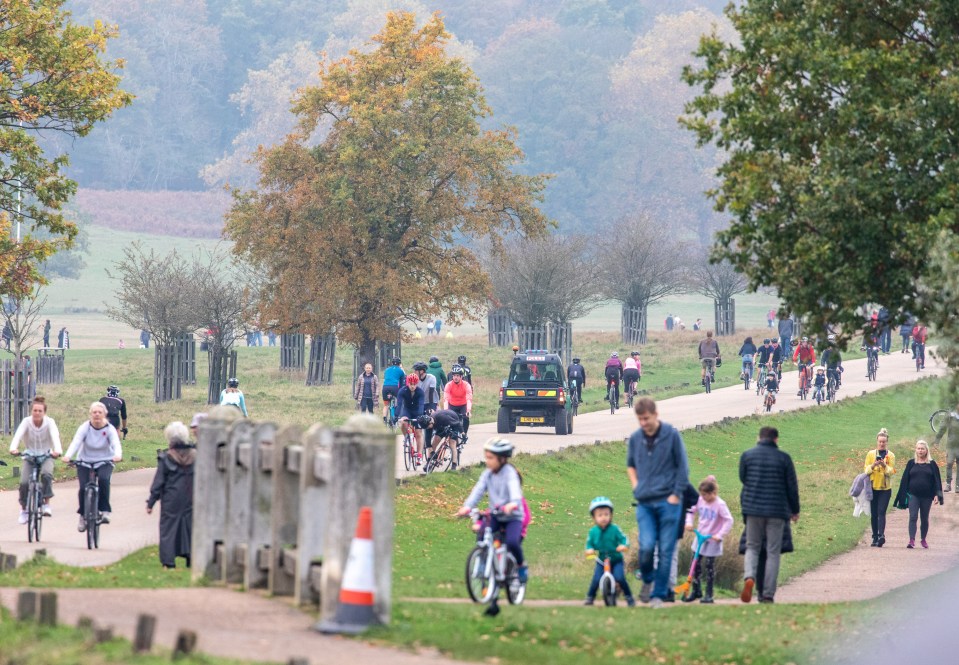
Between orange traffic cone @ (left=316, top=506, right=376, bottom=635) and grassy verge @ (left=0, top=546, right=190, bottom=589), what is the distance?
3.11 meters

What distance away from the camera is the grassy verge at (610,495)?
1678cm

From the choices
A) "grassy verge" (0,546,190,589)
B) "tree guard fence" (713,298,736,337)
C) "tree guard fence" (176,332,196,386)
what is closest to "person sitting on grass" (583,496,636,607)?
"grassy verge" (0,546,190,589)

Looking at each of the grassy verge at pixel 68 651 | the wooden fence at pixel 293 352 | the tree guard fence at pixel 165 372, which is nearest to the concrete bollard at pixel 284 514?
the grassy verge at pixel 68 651

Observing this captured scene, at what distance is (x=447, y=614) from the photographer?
11305 millimetres

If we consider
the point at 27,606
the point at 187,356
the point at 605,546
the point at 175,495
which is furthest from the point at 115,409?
the point at 187,356

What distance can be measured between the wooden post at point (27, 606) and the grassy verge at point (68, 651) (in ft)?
1.06

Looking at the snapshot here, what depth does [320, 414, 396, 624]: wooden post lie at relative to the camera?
9.48 metres

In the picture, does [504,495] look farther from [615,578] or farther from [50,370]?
[50,370]

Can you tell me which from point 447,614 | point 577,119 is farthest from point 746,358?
point 577,119

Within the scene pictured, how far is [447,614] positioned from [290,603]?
1125 millimetres

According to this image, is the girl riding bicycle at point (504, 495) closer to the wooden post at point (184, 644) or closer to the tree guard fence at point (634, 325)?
the wooden post at point (184, 644)

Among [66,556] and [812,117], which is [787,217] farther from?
[66,556]

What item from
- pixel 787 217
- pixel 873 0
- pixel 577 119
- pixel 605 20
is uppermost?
pixel 605 20

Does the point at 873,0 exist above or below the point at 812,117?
above
